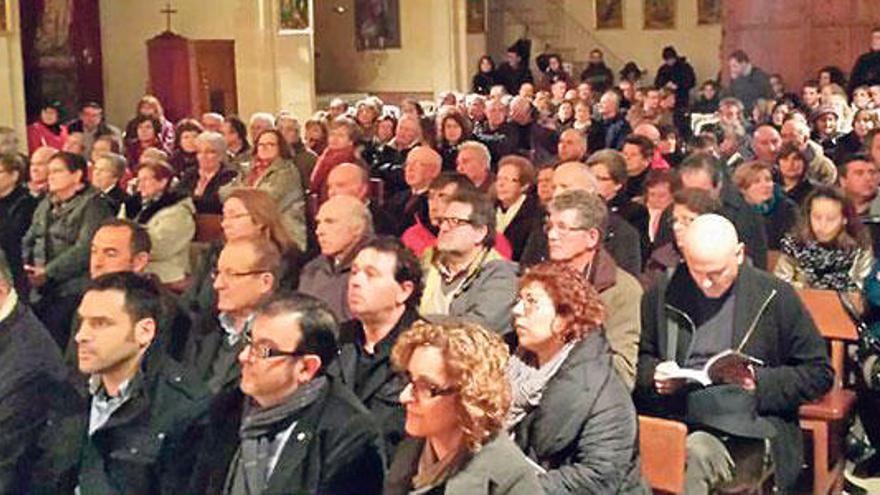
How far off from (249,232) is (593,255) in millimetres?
1827

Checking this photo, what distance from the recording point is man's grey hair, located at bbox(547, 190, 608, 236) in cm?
568

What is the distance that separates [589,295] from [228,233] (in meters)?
2.84

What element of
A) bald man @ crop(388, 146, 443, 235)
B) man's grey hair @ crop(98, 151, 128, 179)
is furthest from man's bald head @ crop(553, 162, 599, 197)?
man's grey hair @ crop(98, 151, 128, 179)

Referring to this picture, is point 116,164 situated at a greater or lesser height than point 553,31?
lesser

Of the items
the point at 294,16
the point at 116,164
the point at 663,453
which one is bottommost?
the point at 663,453

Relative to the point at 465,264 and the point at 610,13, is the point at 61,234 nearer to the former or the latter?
the point at 465,264

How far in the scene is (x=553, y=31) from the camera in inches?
1045

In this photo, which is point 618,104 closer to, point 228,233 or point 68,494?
point 228,233

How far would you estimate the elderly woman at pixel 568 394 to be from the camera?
4211mm

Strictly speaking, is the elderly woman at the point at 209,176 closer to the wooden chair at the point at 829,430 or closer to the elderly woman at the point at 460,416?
the wooden chair at the point at 829,430

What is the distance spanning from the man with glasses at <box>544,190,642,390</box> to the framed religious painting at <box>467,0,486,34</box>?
18376 millimetres

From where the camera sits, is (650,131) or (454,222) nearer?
(454,222)

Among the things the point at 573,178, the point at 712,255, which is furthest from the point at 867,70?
the point at 712,255

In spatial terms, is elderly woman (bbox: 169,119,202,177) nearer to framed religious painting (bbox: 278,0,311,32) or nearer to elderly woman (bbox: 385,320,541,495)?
framed religious painting (bbox: 278,0,311,32)
